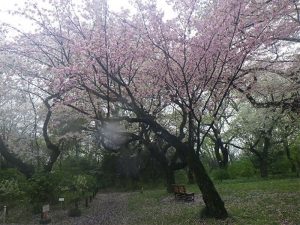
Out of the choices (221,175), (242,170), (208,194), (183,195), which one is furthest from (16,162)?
(242,170)

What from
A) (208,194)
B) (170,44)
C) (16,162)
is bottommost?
(208,194)

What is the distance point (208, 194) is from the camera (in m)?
11.0

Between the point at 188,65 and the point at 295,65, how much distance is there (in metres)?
4.71

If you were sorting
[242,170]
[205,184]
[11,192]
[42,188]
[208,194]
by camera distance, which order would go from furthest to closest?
1. [242,170]
2. [42,188]
3. [11,192]
4. [205,184]
5. [208,194]

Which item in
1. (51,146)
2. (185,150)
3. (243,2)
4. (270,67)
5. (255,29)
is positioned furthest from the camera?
(51,146)

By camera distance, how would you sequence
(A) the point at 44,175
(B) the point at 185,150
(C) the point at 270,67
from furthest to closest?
(A) the point at 44,175 → (C) the point at 270,67 → (B) the point at 185,150

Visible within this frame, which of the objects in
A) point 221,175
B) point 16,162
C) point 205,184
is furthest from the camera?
point 221,175

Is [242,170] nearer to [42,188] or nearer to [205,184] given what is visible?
[42,188]

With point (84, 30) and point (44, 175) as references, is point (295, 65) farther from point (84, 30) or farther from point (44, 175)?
point (44, 175)

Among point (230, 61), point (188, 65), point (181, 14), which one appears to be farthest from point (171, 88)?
point (181, 14)

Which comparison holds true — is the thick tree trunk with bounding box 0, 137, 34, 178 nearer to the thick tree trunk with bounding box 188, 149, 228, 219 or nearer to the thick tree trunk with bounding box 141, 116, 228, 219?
the thick tree trunk with bounding box 141, 116, 228, 219

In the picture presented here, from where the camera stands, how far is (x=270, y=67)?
555 inches

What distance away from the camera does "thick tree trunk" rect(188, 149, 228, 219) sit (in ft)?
35.8

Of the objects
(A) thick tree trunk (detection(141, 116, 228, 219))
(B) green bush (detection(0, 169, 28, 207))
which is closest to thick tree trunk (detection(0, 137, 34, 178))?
(B) green bush (detection(0, 169, 28, 207))
